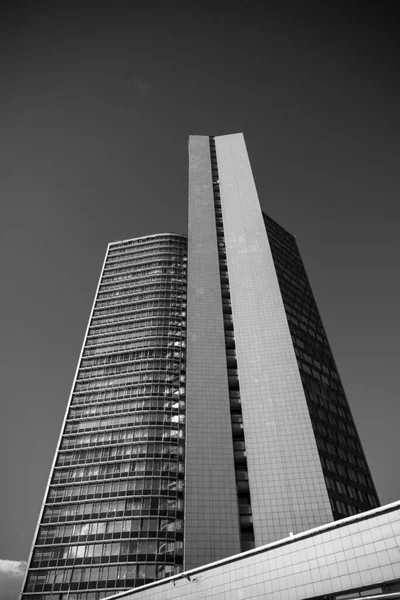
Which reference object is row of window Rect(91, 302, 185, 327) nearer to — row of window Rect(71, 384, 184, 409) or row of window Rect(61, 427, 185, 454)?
row of window Rect(71, 384, 184, 409)

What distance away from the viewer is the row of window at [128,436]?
78.8m

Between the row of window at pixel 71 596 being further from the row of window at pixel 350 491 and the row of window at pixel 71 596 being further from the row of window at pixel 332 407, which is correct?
the row of window at pixel 332 407

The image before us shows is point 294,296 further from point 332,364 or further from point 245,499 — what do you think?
point 245,499

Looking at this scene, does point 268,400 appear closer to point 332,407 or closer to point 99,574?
point 332,407

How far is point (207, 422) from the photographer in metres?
67.9

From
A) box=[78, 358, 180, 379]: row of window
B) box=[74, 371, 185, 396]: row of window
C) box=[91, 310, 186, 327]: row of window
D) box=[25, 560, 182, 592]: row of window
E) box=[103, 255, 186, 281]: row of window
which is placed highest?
box=[103, 255, 186, 281]: row of window

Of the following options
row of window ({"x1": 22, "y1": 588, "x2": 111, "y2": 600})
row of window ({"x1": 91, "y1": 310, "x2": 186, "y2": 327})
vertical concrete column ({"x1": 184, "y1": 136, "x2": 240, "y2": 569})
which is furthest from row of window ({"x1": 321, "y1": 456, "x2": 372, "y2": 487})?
row of window ({"x1": 91, "y1": 310, "x2": 186, "y2": 327})

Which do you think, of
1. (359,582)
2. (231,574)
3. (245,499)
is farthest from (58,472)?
(359,582)

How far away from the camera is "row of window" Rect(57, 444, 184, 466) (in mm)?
76938

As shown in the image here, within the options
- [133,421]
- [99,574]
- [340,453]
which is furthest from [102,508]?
[340,453]

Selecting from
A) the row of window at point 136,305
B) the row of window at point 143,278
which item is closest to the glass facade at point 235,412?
the row of window at point 136,305

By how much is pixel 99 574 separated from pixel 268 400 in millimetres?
37251

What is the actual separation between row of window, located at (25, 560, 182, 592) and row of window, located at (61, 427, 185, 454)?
60.6 ft

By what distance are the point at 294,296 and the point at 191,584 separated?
2650 inches
